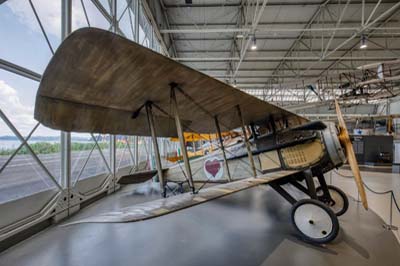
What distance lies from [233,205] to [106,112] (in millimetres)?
3251

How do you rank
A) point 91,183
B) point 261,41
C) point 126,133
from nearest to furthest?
point 126,133
point 91,183
point 261,41

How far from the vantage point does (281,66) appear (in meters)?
13.0

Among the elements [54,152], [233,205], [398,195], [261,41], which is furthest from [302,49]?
[54,152]

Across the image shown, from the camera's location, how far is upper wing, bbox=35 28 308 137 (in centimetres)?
130

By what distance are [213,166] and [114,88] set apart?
301 cm

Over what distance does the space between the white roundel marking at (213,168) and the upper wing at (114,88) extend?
140 cm

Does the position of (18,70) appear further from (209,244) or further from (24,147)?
(209,244)

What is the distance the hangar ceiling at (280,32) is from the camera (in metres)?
6.89

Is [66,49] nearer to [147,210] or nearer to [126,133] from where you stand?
[147,210]

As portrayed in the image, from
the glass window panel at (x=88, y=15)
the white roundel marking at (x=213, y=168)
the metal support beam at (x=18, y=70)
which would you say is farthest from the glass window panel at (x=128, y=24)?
the white roundel marking at (x=213, y=168)

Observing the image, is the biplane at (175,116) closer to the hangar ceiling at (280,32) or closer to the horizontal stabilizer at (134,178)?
the horizontal stabilizer at (134,178)

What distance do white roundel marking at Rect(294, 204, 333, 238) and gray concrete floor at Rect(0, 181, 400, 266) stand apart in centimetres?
17

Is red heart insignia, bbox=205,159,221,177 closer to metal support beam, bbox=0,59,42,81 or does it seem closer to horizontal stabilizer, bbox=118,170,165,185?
horizontal stabilizer, bbox=118,170,165,185

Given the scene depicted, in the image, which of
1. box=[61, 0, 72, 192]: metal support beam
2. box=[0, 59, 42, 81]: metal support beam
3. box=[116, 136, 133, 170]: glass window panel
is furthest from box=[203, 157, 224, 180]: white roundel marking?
box=[0, 59, 42, 81]: metal support beam
